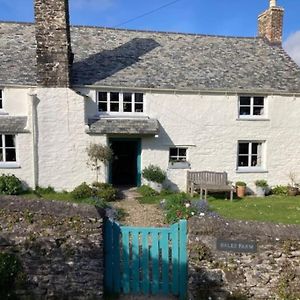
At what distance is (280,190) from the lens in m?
18.0

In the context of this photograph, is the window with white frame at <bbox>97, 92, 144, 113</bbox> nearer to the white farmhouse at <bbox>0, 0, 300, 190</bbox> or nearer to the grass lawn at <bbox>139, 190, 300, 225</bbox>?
the white farmhouse at <bbox>0, 0, 300, 190</bbox>

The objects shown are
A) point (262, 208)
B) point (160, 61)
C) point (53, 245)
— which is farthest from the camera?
point (160, 61)

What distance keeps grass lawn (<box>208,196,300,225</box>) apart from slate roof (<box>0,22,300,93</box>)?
569cm

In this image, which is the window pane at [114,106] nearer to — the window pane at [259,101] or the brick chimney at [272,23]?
the window pane at [259,101]

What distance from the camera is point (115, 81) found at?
1706 centimetres

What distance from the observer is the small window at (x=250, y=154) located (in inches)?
725

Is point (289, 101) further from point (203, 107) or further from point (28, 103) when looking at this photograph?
point (28, 103)

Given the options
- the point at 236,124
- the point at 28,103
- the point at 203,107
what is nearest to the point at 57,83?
the point at 28,103

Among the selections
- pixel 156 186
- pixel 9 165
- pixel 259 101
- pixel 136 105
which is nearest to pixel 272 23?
pixel 259 101

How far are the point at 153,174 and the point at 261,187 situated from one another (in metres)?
5.57

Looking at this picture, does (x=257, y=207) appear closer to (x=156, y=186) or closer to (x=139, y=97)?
(x=156, y=186)

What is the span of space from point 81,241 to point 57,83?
1152 cm

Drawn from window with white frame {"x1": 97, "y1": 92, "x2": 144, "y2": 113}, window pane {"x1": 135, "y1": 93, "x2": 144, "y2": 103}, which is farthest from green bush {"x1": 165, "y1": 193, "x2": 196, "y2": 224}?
window pane {"x1": 135, "y1": 93, "x2": 144, "y2": 103}

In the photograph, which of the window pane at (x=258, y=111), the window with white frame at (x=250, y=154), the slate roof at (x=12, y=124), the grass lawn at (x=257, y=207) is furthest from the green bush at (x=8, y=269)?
the window pane at (x=258, y=111)
